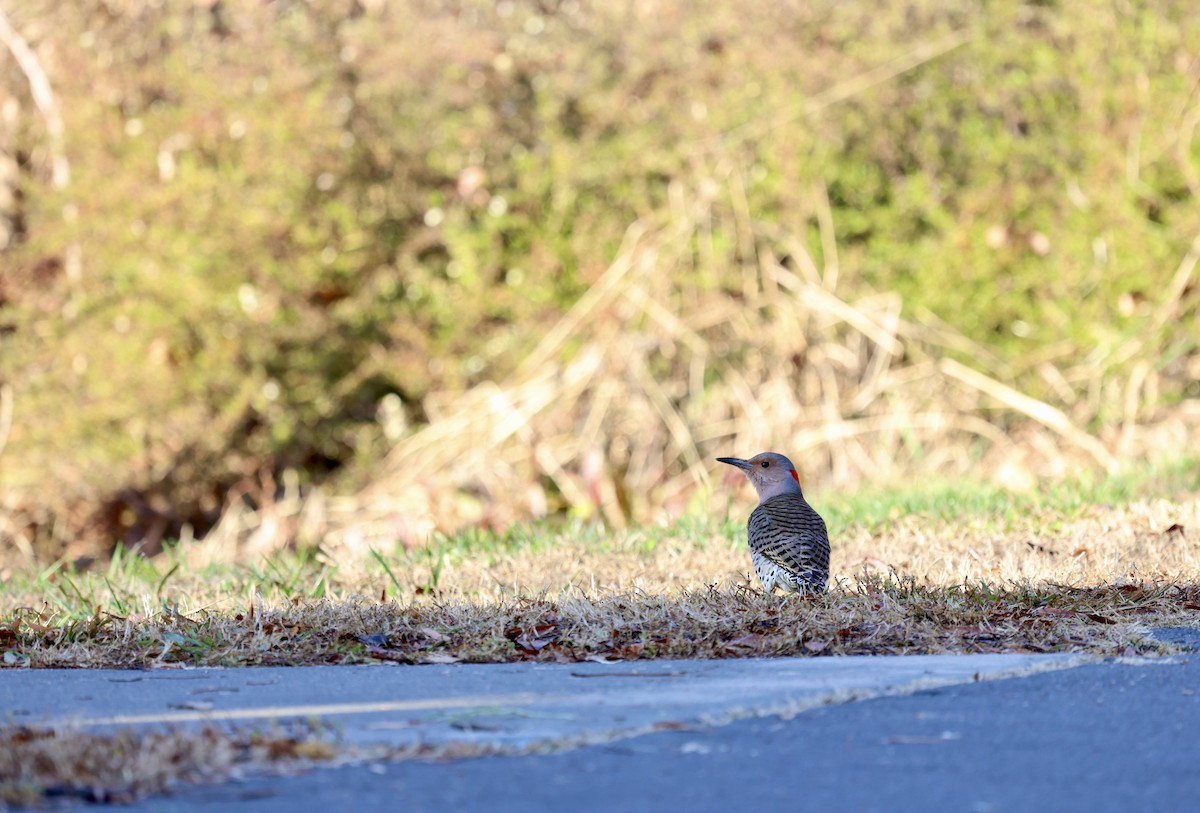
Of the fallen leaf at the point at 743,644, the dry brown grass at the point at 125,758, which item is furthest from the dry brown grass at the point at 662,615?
the dry brown grass at the point at 125,758

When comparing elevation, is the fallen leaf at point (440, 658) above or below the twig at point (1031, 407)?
below

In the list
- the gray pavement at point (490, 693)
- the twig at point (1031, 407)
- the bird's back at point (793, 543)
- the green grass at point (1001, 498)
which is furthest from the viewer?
the twig at point (1031, 407)

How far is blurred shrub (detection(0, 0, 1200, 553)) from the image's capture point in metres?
11.7

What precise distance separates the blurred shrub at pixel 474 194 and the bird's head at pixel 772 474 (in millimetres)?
5018

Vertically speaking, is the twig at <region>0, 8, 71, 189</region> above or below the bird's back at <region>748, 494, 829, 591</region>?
above

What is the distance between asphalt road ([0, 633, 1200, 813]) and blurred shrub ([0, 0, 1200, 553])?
7393mm

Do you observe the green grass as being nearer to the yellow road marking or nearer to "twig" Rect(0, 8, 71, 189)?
the yellow road marking

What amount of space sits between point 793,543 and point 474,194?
7.14 meters

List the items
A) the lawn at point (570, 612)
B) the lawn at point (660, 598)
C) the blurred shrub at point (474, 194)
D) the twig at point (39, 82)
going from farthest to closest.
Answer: the twig at point (39, 82)
the blurred shrub at point (474, 194)
the lawn at point (660, 598)
the lawn at point (570, 612)

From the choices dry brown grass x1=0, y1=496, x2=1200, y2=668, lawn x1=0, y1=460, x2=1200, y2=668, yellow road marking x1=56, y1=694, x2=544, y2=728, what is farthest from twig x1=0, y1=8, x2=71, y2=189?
yellow road marking x1=56, y1=694, x2=544, y2=728

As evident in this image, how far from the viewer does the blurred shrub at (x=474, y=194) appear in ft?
38.5

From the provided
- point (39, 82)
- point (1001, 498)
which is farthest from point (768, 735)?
point (39, 82)

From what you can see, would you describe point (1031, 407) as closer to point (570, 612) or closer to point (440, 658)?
point (570, 612)

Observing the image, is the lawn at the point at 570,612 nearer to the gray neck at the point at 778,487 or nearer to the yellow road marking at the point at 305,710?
the yellow road marking at the point at 305,710
